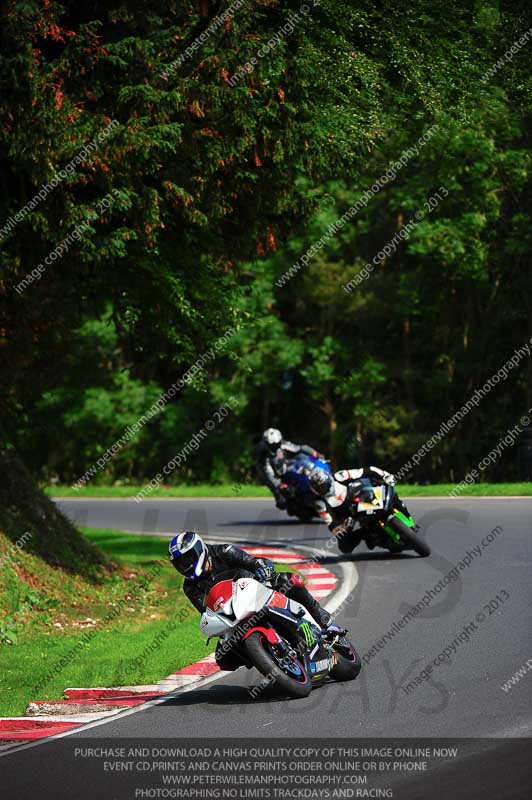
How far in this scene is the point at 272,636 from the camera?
344 inches

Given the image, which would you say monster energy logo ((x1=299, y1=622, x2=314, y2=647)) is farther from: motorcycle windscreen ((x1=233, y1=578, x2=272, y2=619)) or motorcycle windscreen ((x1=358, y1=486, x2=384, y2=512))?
motorcycle windscreen ((x1=358, y1=486, x2=384, y2=512))

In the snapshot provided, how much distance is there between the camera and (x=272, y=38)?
1422 centimetres

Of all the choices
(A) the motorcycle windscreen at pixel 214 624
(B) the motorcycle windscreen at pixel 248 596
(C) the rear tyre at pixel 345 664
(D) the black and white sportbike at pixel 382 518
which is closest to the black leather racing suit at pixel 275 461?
(D) the black and white sportbike at pixel 382 518

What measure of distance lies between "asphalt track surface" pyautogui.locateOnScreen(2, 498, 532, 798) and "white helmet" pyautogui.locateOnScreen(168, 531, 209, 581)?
40.9 inches

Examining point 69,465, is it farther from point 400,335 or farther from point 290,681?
point 290,681

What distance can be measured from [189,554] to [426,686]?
2.12 m

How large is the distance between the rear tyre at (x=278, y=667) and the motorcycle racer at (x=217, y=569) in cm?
57

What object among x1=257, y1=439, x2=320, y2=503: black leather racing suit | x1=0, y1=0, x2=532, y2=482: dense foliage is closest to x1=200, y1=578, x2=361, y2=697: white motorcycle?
x1=0, y1=0, x2=532, y2=482: dense foliage

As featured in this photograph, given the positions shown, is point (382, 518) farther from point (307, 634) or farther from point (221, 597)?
point (221, 597)

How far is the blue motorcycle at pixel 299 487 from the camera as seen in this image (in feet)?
67.7

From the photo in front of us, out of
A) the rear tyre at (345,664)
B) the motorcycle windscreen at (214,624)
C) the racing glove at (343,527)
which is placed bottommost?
the racing glove at (343,527)

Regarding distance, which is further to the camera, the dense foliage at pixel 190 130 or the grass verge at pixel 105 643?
the dense foliage at pixel 190 130

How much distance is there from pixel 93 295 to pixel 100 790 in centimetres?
1167

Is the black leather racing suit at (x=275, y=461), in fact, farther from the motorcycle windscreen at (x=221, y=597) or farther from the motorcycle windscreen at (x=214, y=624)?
the motorcycle windscreen at (x=214, y=624)
